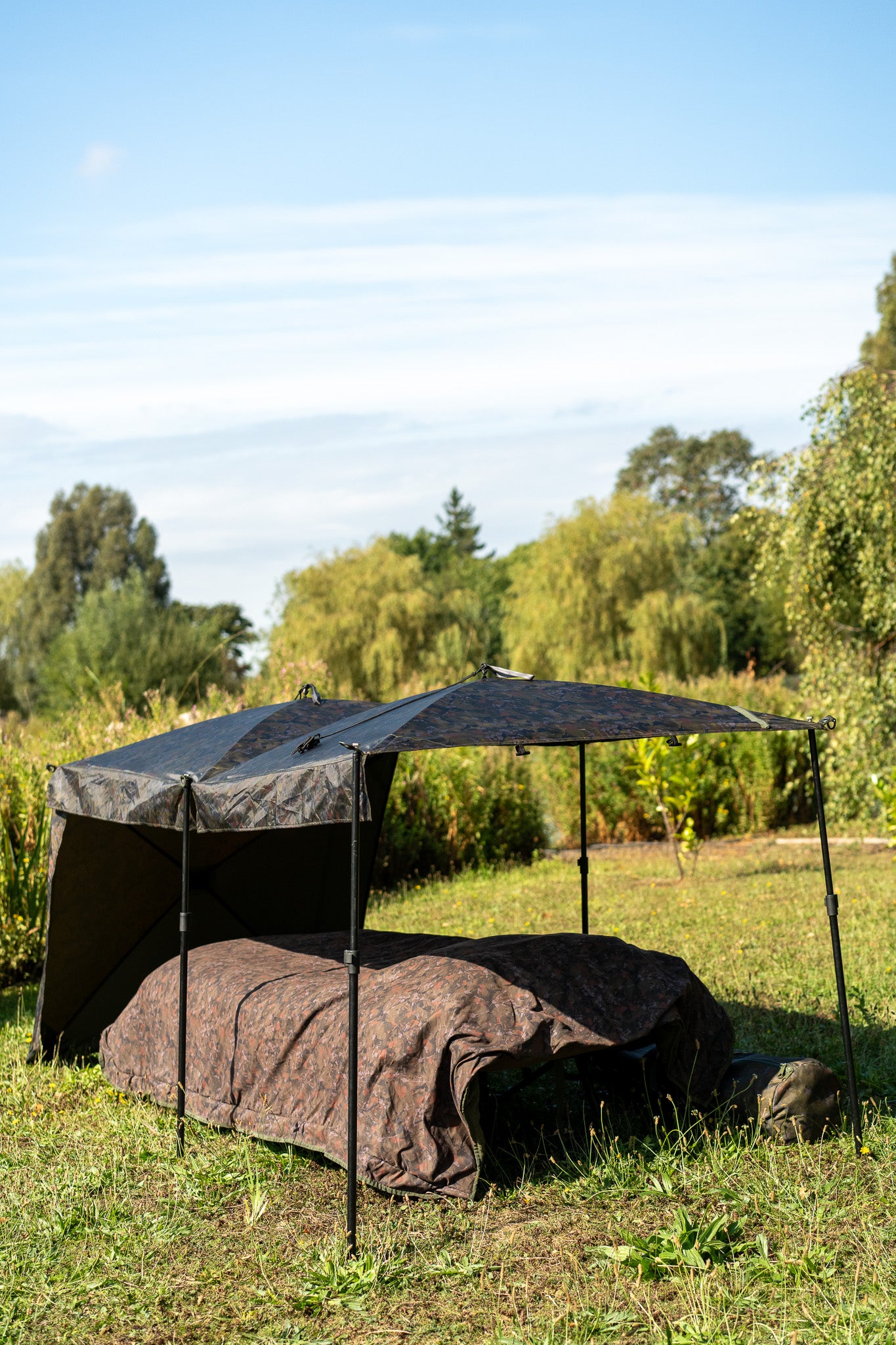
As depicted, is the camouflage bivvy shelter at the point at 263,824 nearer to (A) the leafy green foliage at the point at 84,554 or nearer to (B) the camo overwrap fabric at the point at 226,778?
(B) the camo overwrap fabric at the point at 226,778

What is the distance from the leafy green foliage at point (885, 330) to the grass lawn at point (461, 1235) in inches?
1400

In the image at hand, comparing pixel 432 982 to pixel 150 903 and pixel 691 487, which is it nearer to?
pixel 150 903

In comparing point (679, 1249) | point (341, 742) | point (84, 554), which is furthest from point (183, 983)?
point (84, 554)

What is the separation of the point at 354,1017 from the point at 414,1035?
44 cm

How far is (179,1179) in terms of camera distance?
15.3 feet

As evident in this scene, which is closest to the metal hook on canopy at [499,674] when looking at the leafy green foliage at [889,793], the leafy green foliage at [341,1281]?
the leafy green foliage at [341,1281]

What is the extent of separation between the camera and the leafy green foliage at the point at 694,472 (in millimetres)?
56188

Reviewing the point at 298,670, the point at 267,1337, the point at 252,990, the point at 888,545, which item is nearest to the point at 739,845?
the point at 888,545

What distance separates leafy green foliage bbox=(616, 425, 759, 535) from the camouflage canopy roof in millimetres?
50876

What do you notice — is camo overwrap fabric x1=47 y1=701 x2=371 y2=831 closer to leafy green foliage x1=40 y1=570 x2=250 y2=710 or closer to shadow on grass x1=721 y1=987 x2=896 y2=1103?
shadow on grass x1=721 y1=987 x2=896 y2=1103

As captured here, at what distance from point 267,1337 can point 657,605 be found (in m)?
27.4

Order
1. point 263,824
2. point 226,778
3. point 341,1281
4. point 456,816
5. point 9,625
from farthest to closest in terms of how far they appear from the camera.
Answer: point 9,625 < point 456,816 < point 226,778 < point 263,824 < point 341,1281

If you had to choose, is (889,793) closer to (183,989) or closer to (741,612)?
(183,989)

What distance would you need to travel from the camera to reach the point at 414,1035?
443cm
